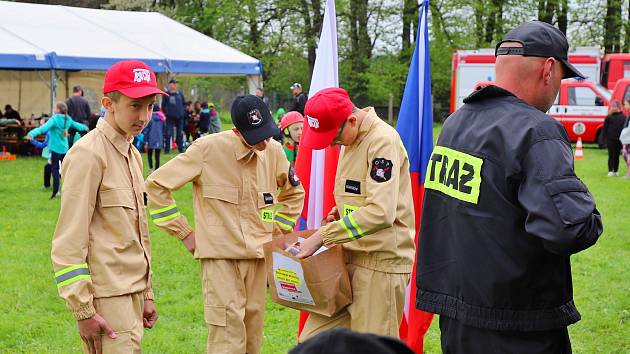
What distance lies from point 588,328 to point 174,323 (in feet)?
12.1

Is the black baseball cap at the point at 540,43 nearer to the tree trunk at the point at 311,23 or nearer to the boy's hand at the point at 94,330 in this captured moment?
the boy's hand at the point at 94,330

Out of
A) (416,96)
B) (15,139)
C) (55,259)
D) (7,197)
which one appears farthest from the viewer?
(15,139)

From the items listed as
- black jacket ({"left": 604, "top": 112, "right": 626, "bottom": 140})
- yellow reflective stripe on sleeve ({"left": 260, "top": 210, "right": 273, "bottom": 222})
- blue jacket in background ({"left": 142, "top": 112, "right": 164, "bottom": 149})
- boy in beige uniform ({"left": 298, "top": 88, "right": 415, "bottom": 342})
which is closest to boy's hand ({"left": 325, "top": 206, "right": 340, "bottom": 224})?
boy in beige uniform ({"left": 298, "top": 88, "right": 415, "bottom": 342})

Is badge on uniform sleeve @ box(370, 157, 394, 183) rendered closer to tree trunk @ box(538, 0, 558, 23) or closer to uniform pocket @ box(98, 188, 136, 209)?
uniform pocket @ box(98, 188, 136, 209)

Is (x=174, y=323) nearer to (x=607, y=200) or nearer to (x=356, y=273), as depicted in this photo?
(x=356, y=273)

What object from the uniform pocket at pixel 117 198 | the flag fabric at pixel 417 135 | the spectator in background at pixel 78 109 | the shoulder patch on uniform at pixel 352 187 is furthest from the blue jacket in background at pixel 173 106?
the uniform pocket at pixel 117 198

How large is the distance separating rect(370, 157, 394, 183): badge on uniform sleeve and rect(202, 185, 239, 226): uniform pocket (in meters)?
0.89

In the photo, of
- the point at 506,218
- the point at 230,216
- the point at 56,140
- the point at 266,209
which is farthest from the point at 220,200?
the point at 56,140

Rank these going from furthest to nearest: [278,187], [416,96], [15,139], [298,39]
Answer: [298,39]
[15,139]
[416,96]
[278,187]

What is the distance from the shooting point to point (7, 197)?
14.5 m

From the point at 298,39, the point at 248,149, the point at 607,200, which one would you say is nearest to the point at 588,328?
the point at 248,149

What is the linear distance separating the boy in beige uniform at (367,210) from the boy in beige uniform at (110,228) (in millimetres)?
989

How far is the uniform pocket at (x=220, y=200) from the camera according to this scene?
4.79 meters

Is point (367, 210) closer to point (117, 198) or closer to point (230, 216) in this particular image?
point (230, 216)
